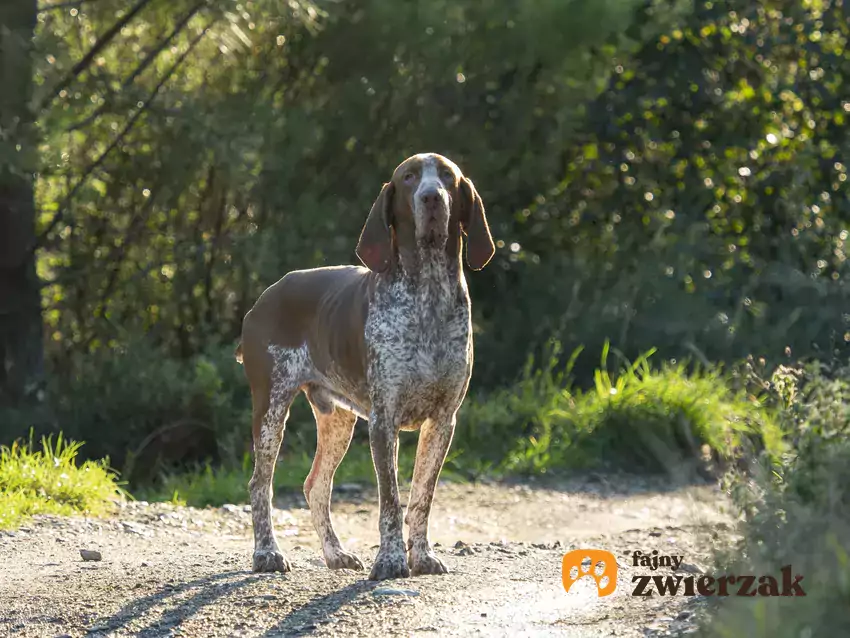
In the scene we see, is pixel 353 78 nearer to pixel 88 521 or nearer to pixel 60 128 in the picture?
pixel 60 128

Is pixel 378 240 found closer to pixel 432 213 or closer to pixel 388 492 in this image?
pixel 432 213

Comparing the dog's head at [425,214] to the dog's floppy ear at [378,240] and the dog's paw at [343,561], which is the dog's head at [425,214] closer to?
the dog's floppy ear at [378,240]

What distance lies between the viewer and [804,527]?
4.37m

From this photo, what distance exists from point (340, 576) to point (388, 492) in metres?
0.41

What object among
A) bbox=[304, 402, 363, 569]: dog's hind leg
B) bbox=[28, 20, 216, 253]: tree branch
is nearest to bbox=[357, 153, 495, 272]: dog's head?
bbox=[304, 402, 363, 569]: dog's hind leg

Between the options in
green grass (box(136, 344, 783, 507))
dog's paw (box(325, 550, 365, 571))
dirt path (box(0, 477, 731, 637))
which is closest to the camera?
dirt path (box(0, 477, 731, 637))

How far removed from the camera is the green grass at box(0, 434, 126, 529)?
8.00m

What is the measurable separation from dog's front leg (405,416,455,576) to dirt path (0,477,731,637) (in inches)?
8.5

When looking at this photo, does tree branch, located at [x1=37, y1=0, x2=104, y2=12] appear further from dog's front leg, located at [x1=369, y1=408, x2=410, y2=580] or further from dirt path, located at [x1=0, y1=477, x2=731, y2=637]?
dog's front leg, located at [x1=369, y1=408, x2=410, y2=580]

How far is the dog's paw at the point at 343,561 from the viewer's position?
6469mm

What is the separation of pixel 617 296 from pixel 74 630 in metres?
7.33

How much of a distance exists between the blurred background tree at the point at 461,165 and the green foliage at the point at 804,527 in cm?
571

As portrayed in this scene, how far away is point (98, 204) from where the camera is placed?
1162 cm

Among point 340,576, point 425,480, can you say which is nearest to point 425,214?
point 425,480
